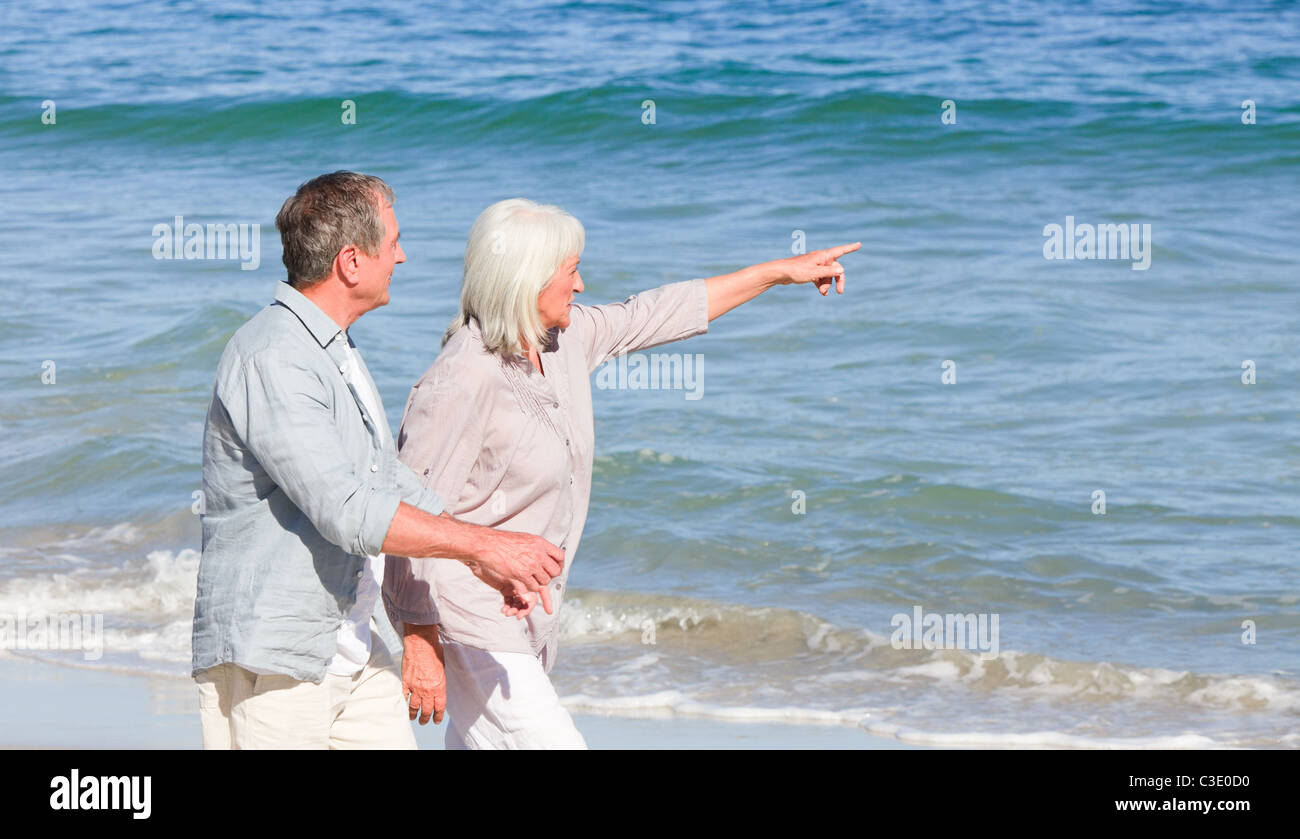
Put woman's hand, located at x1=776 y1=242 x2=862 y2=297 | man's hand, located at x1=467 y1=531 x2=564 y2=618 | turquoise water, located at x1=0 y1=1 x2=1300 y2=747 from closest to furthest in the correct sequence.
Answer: man's hand, located at x1=467 y1=531 x2=564 y2=618 < woman's hand, located at x1=776 y1=242 x2=862 y2=297 < turquoise water, located at x1=0 y1=1 x2=1300 y2=747

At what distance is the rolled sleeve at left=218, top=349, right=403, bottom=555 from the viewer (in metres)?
2.75

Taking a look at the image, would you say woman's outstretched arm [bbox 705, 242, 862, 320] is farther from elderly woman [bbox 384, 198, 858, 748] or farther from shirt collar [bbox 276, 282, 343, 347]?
shirt collar [bbox 276, 282, 343, 347]

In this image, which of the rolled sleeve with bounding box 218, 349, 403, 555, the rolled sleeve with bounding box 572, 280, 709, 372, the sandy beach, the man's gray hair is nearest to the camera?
the rolled sleeve with bounding box 218, 349, 403, 555

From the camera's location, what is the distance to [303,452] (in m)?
2.76

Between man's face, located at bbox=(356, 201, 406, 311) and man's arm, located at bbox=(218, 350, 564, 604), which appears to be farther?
man's face, located at bbox=(356, 201, 406, 311)

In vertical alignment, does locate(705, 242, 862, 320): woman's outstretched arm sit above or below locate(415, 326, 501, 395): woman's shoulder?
above

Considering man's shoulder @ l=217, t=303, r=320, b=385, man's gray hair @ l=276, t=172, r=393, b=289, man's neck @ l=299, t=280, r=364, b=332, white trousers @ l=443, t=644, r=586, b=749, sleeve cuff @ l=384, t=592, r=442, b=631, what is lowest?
white trousers @ l=443, t=644, r=586, b=749

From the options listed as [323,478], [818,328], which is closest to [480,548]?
[323,478]

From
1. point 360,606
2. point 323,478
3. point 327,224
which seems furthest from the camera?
point 360,606

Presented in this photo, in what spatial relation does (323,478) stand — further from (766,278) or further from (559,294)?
(766,278)

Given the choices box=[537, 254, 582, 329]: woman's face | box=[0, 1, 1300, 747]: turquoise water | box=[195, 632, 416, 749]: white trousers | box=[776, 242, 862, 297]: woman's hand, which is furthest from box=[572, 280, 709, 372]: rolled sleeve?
box=[0, 1, 1300, 747]: turquoise water

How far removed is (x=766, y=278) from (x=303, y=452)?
163 cm

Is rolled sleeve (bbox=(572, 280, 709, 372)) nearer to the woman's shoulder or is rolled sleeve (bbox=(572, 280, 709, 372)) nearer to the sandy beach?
the woman's shoulder
